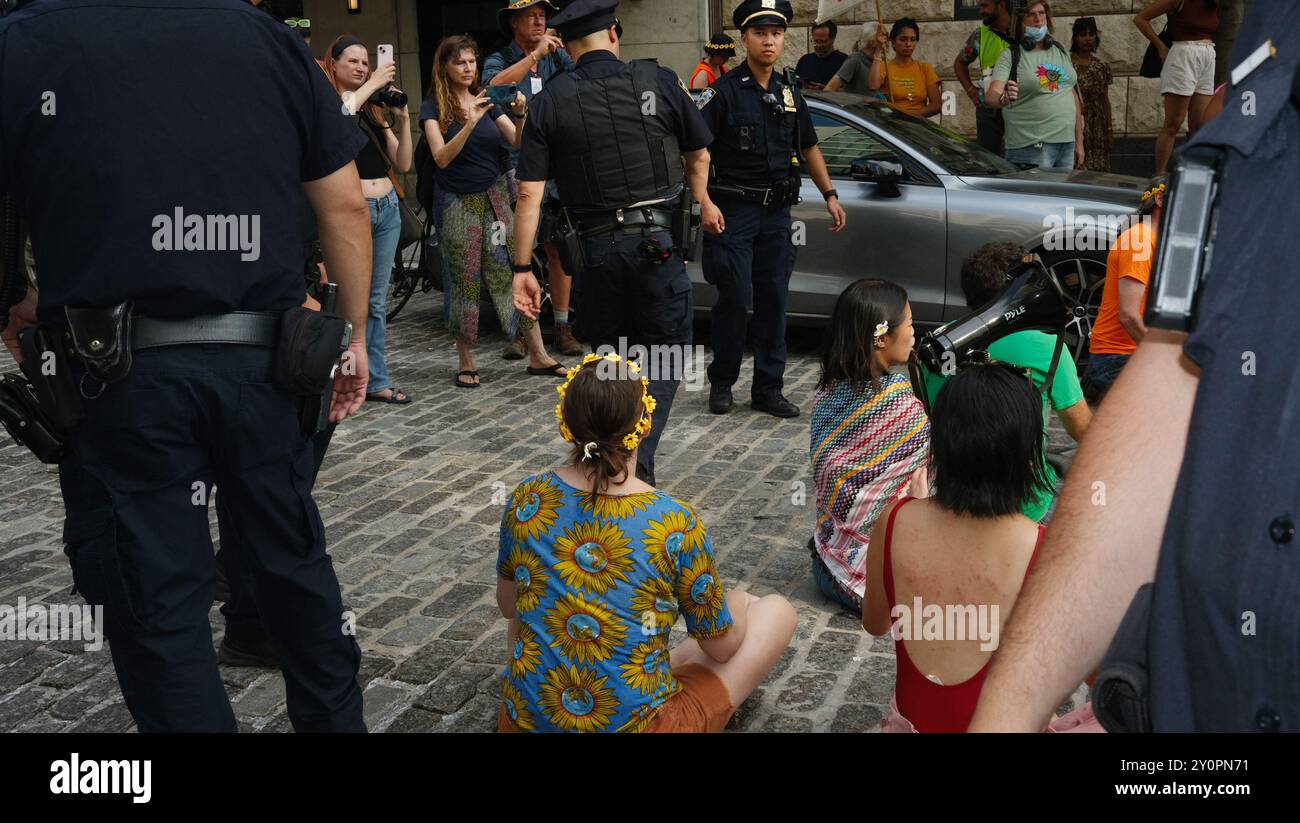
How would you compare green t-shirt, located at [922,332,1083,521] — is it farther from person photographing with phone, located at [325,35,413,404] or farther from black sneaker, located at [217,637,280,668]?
person photographing with phone, located at [325,35,413,404]

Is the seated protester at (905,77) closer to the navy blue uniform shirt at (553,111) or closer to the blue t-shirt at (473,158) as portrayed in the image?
the blue t-shirt at (473,158)

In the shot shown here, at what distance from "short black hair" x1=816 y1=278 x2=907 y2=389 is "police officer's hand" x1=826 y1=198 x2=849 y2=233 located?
2844mm

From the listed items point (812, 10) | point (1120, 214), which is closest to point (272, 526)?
point (1120, 214)

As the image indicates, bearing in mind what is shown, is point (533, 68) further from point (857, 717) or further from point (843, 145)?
point (857, 717)

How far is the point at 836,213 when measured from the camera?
7.55 metres

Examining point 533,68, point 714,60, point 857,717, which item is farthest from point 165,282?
point 714,60

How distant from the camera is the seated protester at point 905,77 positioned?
11.9 meters

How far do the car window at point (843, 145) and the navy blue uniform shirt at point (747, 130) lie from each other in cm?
117

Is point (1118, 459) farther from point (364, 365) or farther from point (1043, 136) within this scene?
point (1043, 136)

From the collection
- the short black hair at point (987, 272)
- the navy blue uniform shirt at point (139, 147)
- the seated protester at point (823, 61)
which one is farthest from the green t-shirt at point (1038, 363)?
the seated protester at point (823, 61)

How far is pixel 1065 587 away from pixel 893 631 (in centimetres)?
185

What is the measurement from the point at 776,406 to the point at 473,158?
2.45 meters

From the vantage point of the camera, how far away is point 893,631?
3.11 metres

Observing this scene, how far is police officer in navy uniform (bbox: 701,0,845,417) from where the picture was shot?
278 inches
